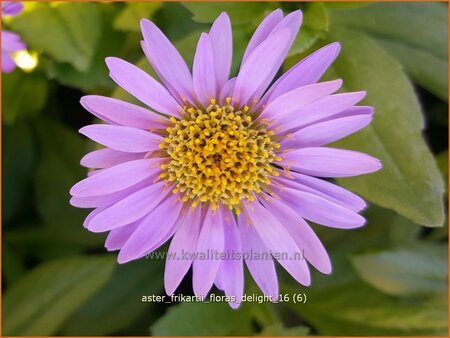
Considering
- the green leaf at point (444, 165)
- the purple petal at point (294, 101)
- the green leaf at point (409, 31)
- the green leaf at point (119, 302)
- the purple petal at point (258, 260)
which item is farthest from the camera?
the green leaf at point (119, 302)

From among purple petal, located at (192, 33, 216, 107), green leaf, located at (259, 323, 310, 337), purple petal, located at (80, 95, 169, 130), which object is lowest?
green leaf, located at (259, 323, 310, 337)

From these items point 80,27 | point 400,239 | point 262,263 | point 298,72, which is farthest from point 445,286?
point 80,27

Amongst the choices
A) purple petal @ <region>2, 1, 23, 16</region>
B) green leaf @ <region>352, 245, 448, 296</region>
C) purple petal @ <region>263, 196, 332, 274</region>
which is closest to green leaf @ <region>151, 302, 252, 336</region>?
green leaf @ <region>352, 245, 448, 296</region>

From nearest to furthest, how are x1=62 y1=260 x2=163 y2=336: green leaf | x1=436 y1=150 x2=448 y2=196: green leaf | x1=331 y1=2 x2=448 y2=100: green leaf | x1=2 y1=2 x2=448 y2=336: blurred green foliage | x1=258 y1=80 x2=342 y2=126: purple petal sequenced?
x1=258 y1=80 x2=342 y2=126: purple petal → x1=2 y1=2 x2=448 y2=336: blurred green foliage → x1=331 y1=2 x2=448 y2=100: green leaf → x1=436 y1=150 x2=448 y2=196: green leaf → x1=62 y1=260 x2=163 y2=336: green leaf

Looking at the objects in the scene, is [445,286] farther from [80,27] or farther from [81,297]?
[80,27]

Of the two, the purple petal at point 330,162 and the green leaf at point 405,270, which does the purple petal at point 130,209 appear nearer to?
the purple petal at point 330,162

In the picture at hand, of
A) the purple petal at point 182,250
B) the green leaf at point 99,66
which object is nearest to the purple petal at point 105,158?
the purple petal at point 182,250

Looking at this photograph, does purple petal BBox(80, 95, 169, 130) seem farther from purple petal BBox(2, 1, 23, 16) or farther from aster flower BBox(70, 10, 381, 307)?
purple petal BBox(2, 1, 23, 16)
